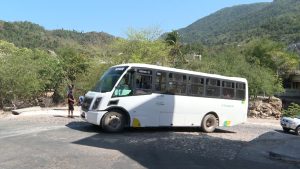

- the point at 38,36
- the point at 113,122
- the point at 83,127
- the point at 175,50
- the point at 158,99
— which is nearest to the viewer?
the point at 113,122

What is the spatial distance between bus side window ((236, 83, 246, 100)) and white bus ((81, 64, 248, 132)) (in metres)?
0.35

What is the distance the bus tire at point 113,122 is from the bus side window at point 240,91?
23.3ft

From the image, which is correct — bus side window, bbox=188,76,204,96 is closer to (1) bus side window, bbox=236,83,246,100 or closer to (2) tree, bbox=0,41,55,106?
(1) bus side window, bbox=236,83,246,100

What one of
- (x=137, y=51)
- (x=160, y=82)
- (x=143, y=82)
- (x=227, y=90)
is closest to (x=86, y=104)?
(x=143, y=82)

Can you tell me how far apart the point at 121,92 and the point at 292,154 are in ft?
23.2

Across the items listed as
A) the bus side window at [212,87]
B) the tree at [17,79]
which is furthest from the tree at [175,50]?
the bus side window at [212,87]

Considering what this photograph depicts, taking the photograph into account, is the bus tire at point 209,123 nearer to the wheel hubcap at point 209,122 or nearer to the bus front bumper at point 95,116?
the wheel hubcap at point 209,122

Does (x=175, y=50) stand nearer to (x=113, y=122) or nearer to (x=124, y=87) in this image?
(x=124, y=87)

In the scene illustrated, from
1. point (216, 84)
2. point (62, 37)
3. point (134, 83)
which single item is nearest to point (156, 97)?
point (134, 83)

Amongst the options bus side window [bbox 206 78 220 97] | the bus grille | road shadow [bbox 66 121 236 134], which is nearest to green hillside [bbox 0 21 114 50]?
road shadow [bbox 66 121 236 134]

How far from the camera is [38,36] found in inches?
5423

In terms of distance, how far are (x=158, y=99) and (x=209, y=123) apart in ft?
12.0

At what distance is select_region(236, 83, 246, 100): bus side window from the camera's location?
22578 mm

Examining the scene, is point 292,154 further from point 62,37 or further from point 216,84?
point 62,37
